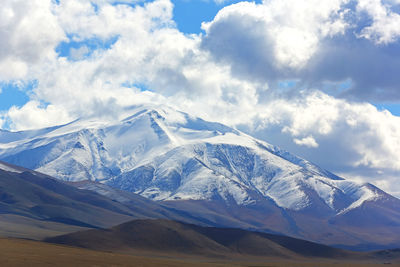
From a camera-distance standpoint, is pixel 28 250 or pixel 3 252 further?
pixel 28 250

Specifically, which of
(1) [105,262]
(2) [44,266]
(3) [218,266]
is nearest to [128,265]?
(1) [105,262]

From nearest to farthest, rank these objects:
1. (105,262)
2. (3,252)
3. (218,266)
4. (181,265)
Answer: (3,252)
(105,262)
(181,265)
(218,266)

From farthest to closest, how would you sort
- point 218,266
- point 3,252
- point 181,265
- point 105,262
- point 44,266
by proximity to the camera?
point 218,266 < point 181,265 < point 105,262 < point 3,252 < point 44,266

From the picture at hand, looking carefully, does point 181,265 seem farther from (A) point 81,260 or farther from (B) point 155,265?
(A) point 81,260

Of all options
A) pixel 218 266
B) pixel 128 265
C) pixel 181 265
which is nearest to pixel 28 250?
pixel 128 265

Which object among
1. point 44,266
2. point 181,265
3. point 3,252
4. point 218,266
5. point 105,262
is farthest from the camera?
point 218,266

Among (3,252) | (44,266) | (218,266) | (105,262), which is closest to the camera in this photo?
(44,266)

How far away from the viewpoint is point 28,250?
129 m

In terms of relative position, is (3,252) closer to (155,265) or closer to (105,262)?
(105,262)

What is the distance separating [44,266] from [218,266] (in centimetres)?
6259

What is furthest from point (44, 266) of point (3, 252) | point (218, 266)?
point (218, 266)

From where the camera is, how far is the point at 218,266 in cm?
15275

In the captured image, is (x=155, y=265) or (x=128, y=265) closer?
(x=128, y=265)

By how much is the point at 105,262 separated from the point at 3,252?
2014 centimetres
